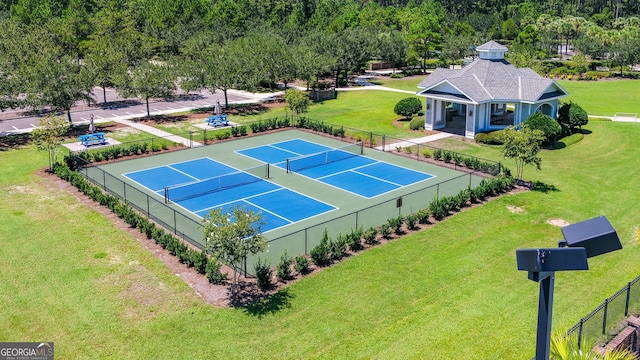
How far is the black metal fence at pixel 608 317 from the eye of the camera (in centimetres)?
1573

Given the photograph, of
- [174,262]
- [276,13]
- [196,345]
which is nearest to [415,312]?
[196,345]

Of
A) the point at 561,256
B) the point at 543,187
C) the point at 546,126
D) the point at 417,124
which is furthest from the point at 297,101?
the point at 561,256

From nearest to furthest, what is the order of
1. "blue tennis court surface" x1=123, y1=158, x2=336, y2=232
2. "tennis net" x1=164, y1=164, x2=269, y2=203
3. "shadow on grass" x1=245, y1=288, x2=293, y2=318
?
"shadow on grass" x1=245, y1=288, x2=293, y2=318 < "blue tennis court surface" x1=123, y1=158, x2=336, y2=232 < "tennis net" x1=164, y1=164, x2=269, y2=203

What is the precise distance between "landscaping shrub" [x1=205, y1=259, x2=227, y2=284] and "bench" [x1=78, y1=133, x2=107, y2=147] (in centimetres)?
2390

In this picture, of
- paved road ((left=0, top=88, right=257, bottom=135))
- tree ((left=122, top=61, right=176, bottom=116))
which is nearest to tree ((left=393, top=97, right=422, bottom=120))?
paved road ((left=0, top=88, right=257, bottom=135))

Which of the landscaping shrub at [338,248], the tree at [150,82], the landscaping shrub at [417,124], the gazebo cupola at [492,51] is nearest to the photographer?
the landscaping shrub at [338,248]

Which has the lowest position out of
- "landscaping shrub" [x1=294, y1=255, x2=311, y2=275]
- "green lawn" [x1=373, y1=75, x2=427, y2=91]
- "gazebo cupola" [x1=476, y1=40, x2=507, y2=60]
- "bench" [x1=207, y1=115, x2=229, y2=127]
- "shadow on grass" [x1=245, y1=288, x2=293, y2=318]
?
"shadow on grass" [x1=245, y1=288, x2=293, y2=318]

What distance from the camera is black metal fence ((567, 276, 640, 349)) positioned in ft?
51.6

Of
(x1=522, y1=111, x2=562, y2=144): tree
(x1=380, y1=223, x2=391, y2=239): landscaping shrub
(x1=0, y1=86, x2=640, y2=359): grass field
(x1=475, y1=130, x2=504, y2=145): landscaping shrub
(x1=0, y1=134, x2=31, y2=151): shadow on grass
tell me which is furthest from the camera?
(x1=475, y1=130, x2=504, y2=145): landscaping shrub

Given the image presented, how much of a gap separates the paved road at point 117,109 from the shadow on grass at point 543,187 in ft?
113

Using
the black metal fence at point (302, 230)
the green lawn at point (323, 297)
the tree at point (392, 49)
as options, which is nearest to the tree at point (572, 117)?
the black metal fence at point (302, 230)

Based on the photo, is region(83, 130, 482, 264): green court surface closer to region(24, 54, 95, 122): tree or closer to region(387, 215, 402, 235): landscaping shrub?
region(387, 215, 402, 235): landscaping shrub

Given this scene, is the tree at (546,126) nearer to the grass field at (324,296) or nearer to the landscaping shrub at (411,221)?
the grass field at (324,296)

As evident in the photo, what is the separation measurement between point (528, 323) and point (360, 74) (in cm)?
6615
